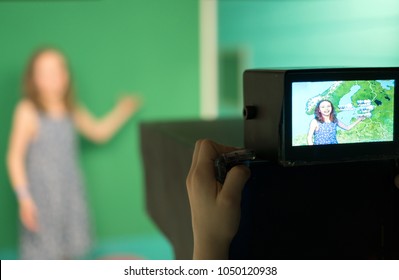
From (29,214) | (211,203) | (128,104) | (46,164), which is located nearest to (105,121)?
(128,104)

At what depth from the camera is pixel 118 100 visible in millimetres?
2021

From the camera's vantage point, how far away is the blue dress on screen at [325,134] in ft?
1.34

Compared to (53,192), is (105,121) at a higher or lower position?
higher

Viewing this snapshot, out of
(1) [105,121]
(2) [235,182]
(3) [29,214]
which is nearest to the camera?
(2) [235,182]

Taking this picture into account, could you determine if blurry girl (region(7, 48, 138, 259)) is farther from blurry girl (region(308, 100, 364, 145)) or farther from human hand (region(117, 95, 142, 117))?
blurry girl (region(308, 100, 364, 145))

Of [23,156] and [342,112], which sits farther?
[23,156]

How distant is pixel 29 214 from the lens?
183cm

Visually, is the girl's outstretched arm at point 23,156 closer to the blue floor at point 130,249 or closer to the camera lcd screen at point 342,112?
the blue floor at point 130,249

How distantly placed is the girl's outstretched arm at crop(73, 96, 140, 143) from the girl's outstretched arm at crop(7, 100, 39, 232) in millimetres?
187

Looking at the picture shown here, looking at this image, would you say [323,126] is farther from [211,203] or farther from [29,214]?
[29,214]

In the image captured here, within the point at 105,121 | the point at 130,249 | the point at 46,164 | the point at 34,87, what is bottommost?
the point at 130,249

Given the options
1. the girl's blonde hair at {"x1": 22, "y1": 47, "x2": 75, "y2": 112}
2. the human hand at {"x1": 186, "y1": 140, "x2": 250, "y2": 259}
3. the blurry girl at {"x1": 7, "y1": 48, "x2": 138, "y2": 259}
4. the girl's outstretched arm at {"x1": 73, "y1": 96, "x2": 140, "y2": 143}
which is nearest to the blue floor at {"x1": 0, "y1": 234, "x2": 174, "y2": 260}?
the blurry girl at {"x1": 7, "y1": 48, "x2": 138, "y2": 259}

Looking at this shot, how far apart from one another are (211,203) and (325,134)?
4.2 inches
